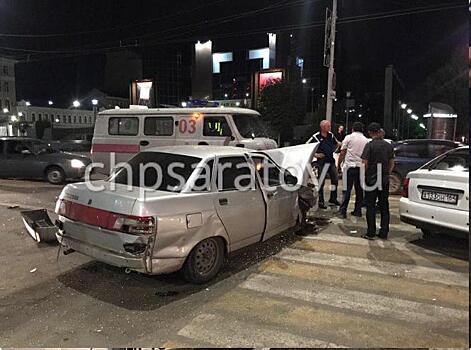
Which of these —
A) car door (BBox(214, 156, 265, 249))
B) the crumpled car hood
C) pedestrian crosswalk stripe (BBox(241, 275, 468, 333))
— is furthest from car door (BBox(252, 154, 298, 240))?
pedestrian crosswalk stripe (BBox(241, 275, 468, 333))

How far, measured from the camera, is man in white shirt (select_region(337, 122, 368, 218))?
8119 millimetres

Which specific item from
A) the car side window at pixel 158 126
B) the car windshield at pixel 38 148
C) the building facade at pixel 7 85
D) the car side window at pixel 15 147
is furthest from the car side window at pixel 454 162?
the building facade at pixel 7 85

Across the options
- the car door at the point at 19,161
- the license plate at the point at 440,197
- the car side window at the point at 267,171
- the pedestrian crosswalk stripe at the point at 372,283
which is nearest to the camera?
the pedestrian crosswalk stripe at the point at 372,283

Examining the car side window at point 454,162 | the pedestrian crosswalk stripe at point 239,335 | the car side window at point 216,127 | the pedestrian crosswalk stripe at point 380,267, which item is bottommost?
the pedestrian crosswalk stripe at point 239,335

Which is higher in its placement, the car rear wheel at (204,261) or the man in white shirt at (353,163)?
the man in white shirt at (353,163)

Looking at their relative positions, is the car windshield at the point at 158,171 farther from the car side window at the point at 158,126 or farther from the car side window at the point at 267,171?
the car side window at the point at 158,126

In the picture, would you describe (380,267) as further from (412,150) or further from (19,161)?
(19,161)

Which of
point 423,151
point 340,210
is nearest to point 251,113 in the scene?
point 340,210

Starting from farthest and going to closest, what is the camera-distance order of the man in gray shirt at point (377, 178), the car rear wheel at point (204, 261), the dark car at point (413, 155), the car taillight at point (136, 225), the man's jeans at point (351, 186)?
the dark car at point (413, 155) < the man's jeans at point (351, 186) < the man in gray shirt at point (377, 178) < the car rear wheel at point (204, 261) < the car taillight at point (136, 225)

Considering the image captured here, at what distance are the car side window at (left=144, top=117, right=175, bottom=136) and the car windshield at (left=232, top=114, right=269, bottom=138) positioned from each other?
6.36ft

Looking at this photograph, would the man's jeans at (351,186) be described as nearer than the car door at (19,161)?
Yes

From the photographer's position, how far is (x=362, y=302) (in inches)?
174

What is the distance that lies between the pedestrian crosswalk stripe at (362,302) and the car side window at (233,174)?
46.1 inches

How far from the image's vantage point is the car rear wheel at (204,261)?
4.78m
